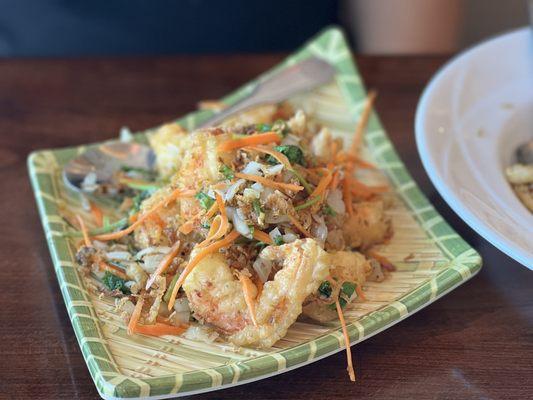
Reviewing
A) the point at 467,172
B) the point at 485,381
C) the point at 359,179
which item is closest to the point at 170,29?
the point at 359,179

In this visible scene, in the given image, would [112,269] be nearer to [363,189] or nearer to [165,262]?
[165,262]

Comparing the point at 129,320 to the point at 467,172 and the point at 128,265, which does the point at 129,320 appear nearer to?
the point at 128,265

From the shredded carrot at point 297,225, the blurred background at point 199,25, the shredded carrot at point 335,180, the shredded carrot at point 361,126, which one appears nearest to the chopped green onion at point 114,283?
the shredded carrot at point 297,225

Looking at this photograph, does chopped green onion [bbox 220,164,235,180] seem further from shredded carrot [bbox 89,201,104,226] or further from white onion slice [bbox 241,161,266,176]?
shredded carrot [bbox 89,201,104,226]

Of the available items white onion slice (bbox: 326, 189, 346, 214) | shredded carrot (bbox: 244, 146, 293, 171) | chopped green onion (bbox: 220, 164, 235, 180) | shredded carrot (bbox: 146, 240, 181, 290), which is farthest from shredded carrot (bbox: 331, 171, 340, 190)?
→ shredded carrot (bbox: 146, 240, 181, 290)

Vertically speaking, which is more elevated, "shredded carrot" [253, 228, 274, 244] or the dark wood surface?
"shredded carrot" [253, 228, 274, 244]

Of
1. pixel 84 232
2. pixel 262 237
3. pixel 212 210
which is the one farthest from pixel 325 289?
pixel 84 232

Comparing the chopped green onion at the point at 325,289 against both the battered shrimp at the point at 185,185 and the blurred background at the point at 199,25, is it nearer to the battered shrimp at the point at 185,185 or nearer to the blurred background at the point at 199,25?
the battered shrimp at the point at 185,185
